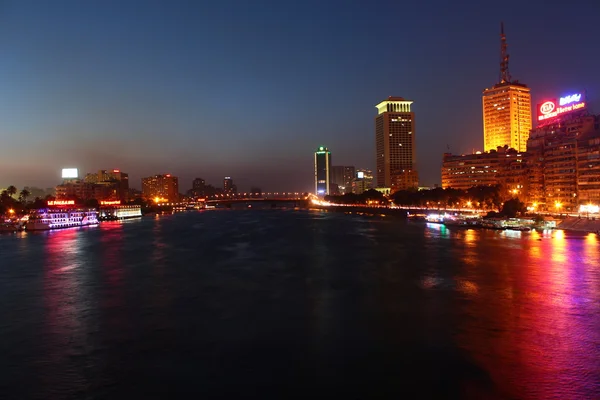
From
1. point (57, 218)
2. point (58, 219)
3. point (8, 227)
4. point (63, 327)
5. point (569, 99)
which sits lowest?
point (63, 327)

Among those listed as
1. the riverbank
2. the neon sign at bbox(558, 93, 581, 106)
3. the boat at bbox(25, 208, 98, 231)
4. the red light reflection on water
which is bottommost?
the red light reflection on water

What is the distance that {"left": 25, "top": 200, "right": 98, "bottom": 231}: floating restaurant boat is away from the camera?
5680 cm

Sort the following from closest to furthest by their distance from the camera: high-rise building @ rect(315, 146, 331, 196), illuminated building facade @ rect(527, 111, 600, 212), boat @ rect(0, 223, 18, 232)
Result: illuminated building facade @ rect(527, 111, 600, 212), boat @ rect(0, 223, 18, 232), high-rise building @ rect(315, 146, 331, 196)

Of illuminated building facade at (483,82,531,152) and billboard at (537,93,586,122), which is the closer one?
billboard at (537,93,586,122)

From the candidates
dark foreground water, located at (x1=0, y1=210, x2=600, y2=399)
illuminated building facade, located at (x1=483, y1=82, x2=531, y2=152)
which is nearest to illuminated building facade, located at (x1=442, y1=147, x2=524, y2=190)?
illuminated building facade, located at (x1=483, y1=82, x2=531, y2=152)

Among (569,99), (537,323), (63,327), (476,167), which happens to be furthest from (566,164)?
(63,327)

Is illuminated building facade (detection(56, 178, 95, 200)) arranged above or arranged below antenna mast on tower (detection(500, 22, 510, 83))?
below

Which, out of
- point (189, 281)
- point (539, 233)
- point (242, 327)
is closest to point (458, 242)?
point (539, 233)

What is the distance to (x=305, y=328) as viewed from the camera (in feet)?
45.2

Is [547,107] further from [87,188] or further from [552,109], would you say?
[87,188]

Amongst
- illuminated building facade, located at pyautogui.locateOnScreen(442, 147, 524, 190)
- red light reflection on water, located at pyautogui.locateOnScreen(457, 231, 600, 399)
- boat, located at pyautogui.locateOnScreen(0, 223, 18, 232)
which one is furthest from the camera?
illuminated building facade, located at pyautogui.locateOnScreen(442, 147, 524, 190)

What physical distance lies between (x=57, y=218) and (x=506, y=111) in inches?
3871

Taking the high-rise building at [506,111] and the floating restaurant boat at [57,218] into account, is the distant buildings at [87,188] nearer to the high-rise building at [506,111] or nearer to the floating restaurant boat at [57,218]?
the floating restaurant boat at [57,218]

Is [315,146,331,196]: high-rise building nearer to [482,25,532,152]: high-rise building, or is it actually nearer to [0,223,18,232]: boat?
[482,25,532,152]: high-rise building
